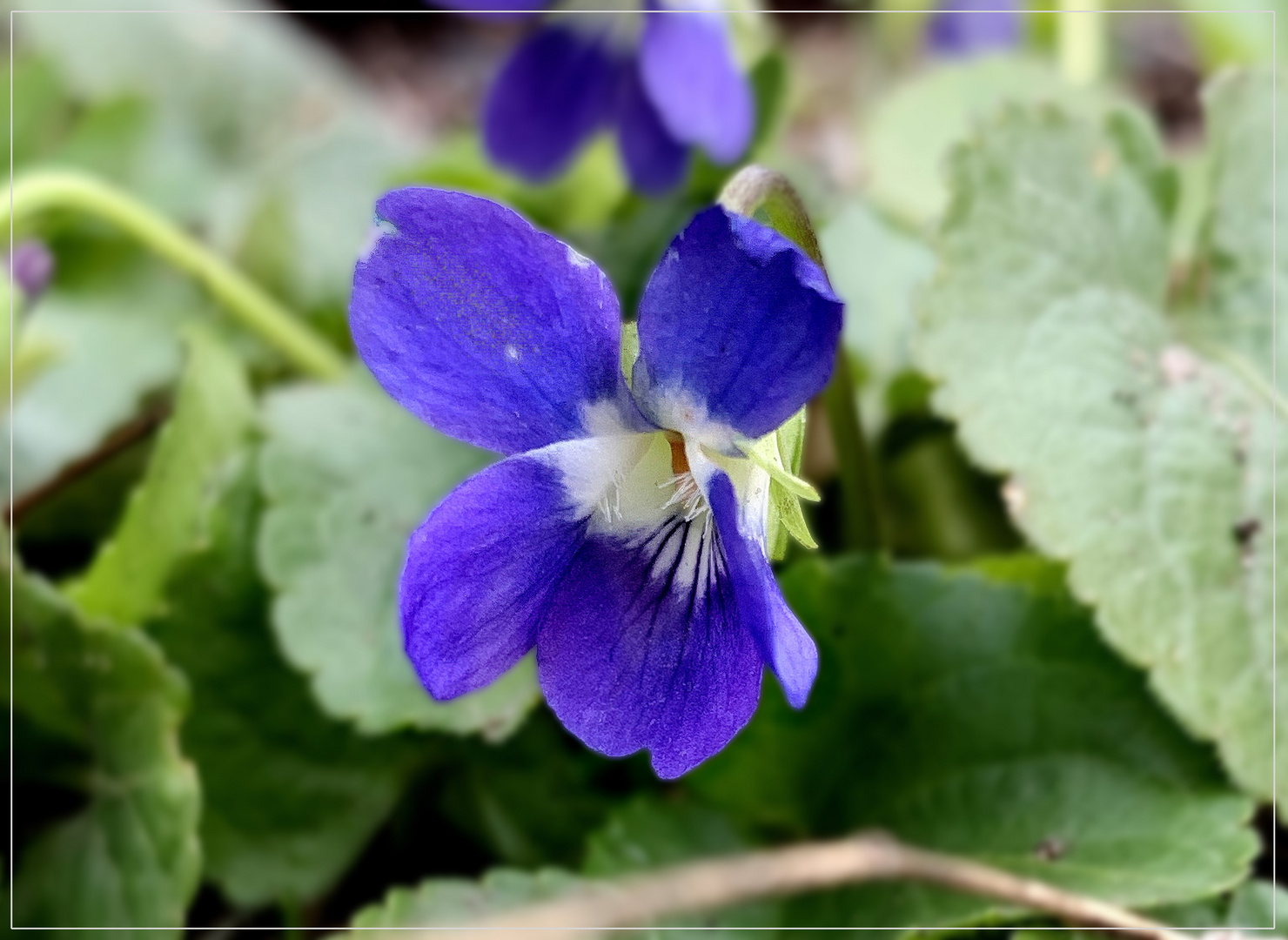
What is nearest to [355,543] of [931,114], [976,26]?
[931,114]

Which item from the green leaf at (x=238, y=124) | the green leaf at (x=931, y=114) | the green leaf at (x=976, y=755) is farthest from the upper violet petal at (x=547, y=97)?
the green leaf at (x=976, y=755)

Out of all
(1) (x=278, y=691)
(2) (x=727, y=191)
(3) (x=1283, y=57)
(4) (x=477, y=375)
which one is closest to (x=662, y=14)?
(2) (x=727, y=191)

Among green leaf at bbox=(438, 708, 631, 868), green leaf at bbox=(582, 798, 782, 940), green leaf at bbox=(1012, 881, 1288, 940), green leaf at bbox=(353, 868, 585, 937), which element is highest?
green leaf at bbox=(1012, 881, 1288, 940)

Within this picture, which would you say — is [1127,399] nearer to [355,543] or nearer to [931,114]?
[355,543]

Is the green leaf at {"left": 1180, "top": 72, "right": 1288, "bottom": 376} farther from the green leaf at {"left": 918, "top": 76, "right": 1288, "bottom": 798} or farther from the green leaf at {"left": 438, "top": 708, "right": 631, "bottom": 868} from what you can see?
the green leaf at {"left": 438, "top": 708, "right": 631, "bottom": 868}

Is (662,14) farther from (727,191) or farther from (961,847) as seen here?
(961,847)

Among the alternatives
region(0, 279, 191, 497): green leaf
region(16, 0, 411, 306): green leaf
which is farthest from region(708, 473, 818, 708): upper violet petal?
region(16, 0, 411, 306): green leaf

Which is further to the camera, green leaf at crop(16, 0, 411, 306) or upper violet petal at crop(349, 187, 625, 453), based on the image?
green leaf at crop(16, 0, 411, 306)
